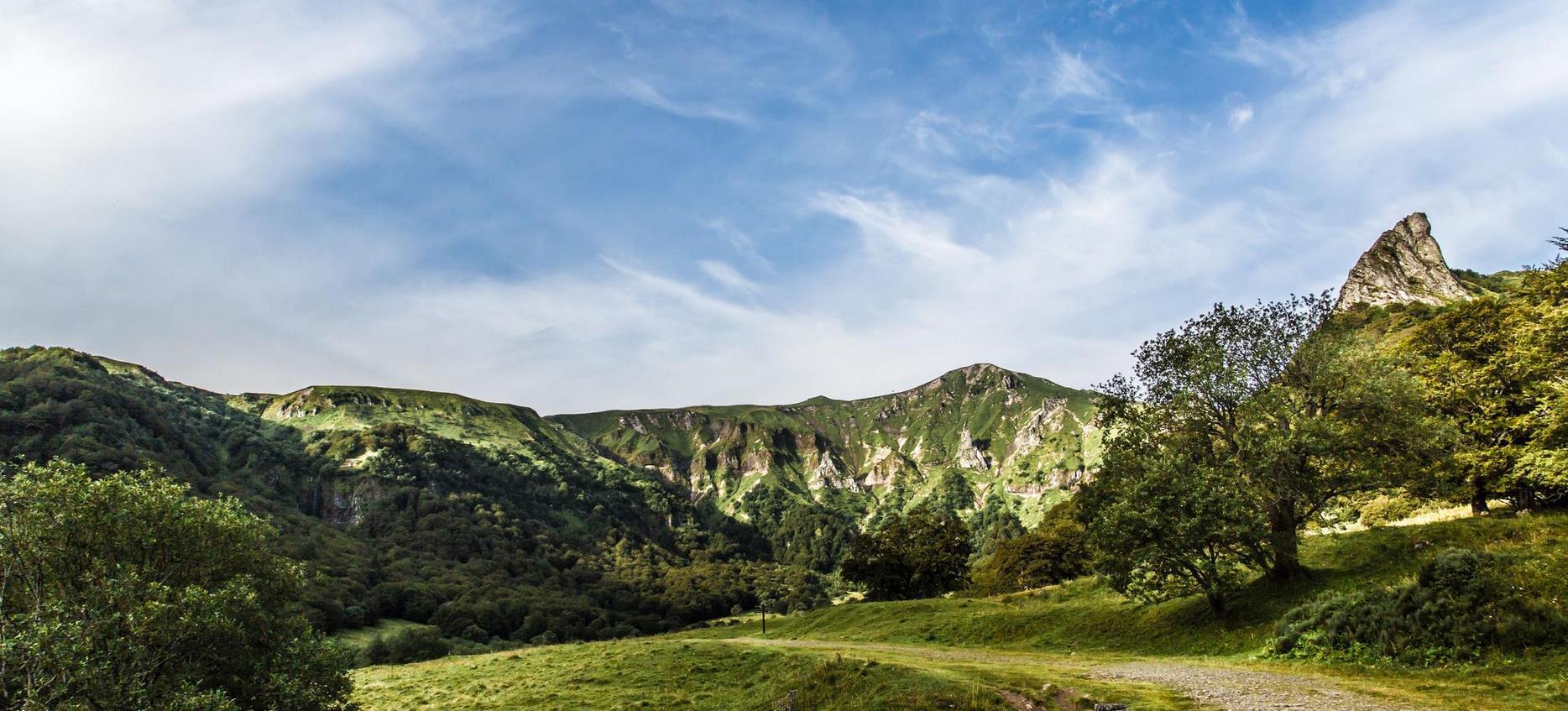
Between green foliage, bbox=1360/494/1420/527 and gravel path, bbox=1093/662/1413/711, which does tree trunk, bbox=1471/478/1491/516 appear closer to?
green foliage, bbox=1360/494/1420/527

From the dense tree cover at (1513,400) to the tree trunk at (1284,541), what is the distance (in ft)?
24.8

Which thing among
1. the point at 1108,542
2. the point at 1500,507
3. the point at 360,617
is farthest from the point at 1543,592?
the point at 360,617

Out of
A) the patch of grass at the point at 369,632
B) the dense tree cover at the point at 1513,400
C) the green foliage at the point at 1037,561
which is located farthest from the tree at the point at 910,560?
the patch of grass at the point at 369,632

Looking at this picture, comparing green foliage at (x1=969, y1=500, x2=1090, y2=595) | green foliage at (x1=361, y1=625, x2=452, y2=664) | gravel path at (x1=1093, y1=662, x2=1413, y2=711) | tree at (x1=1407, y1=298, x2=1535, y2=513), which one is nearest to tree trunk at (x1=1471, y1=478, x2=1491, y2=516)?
tree at (x1=1407, y1=298, x2=1535, y2=513)

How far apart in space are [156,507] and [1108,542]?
46.4m

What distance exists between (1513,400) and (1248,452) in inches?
822

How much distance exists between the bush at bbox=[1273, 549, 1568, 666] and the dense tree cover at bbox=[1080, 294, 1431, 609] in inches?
230

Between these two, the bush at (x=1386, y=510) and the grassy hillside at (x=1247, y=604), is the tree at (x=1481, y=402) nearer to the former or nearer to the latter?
the grassy hillside at (x=1247, y=604)

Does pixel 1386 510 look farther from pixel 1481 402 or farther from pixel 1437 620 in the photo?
pixel 1437 620

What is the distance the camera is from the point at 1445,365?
43.2m

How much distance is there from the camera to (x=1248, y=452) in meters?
34.2

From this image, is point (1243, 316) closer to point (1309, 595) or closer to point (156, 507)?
point (1309, 595)

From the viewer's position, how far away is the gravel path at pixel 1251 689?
666 inches

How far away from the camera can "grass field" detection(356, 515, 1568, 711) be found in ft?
64.7
